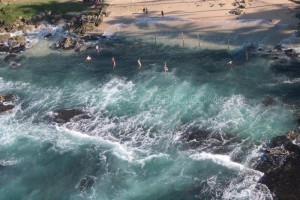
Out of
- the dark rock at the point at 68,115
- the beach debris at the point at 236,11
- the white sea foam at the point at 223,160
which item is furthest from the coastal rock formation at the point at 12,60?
the white sea foam at the point at 223,160

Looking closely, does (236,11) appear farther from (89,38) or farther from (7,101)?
(7,101)

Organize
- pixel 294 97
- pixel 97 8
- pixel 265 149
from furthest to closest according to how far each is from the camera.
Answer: pixel 97 8 → pixel 294 97 → pixel 265 149

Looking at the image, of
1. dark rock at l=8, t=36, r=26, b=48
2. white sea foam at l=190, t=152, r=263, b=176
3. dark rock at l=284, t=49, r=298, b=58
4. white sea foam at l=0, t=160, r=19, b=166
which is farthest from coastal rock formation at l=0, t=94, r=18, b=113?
dark rock at l=284, t=49, r=298, b=58

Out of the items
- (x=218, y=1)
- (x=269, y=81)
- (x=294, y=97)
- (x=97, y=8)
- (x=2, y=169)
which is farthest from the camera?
(x=97, y=8)

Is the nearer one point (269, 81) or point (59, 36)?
point (269, 81)

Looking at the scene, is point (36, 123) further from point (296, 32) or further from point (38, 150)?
point (296, 32)

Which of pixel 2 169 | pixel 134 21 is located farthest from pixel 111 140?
pixel 134 21
